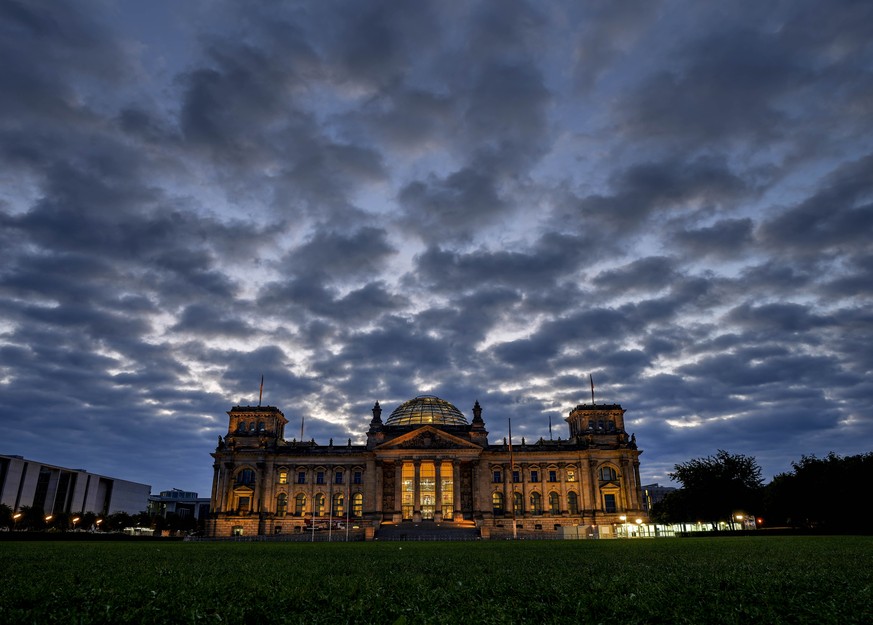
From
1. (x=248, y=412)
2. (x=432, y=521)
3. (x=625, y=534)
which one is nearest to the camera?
(x=625, y=534)

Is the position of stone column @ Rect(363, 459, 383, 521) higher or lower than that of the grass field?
higher

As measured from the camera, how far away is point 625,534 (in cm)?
8912

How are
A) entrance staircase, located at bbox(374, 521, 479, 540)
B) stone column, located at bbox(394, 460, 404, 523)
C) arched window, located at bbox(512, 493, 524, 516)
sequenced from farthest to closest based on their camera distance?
1. arched window, located at bbox(512, 493, 524, 516)
2. stone column, located at bbox(394, 460, 404, 523)
3. entrance staircase, located at bbox(374, 521, 479, 540)

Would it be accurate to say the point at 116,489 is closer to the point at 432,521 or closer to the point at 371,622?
the point at 432,521

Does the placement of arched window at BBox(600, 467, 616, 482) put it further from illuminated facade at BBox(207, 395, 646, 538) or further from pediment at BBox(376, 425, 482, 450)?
pediment at BBox(376, 425, 482, 450)

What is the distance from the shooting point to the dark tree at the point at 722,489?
71938 mm

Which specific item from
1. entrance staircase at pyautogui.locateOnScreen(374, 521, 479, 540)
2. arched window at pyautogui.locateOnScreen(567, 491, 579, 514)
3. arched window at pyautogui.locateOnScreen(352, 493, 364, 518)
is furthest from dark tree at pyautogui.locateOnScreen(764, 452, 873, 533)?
arched window at pyautogui.locateOnScreen(352, 493, 364, 518)

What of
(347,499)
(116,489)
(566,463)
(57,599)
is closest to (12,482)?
(116,489)

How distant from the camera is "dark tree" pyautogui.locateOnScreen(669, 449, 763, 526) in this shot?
71938 millimetres

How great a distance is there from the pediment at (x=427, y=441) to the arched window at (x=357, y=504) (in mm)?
11089

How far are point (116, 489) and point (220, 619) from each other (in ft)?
635

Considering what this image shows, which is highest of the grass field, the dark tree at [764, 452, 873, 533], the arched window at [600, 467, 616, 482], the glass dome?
the glass dome

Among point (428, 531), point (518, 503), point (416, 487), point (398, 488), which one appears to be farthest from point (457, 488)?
point (428, 531)

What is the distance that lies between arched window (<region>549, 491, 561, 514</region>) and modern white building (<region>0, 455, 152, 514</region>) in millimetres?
104408
